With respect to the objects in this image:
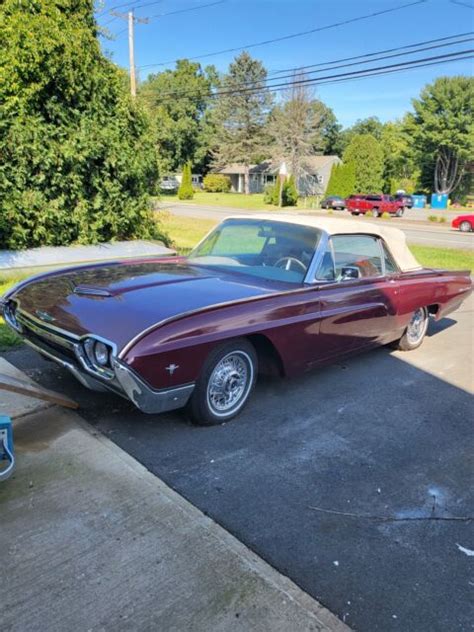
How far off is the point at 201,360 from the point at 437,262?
11.0 metres

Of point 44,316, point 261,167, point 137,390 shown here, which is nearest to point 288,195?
point 261,167

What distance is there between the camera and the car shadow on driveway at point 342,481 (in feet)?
7.65

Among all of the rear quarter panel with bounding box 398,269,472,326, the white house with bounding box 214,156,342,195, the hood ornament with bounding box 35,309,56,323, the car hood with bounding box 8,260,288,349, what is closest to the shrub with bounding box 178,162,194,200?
the white house with bounding box 214,156,342,195

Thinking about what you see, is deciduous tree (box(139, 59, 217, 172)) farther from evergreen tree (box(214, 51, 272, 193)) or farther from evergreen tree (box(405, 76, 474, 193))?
evergreen tree (box(405, 76, 474, 193))

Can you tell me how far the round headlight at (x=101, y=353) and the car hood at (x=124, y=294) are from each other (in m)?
0.07

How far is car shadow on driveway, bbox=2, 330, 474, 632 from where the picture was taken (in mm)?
2332

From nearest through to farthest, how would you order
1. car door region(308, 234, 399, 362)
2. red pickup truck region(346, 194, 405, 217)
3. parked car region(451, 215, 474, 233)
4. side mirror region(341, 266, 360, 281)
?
car door region(308, 234, 399, 362) < side mirror region(341, 266, 360, 281) < parked car region(451, 215, 474, 233) < red pickup truck region(346, 194, 405, 217)

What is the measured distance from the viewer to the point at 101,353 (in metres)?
3.17

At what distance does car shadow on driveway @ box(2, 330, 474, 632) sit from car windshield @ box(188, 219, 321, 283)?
1033 millimetres

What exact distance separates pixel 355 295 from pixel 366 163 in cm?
4983

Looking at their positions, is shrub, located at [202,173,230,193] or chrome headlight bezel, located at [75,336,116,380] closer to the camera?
chrome headlight bezel, located at [75,336,116,380]

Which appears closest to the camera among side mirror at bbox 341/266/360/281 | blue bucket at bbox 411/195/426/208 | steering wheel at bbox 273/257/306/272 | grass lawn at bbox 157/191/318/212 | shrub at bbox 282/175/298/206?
steering wheel at bbox 273/257/306/272

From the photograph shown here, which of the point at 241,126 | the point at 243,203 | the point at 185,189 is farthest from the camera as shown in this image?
the point at 241,126

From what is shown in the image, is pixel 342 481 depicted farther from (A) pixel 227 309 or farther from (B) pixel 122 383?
(B) pixel 122 383
